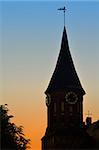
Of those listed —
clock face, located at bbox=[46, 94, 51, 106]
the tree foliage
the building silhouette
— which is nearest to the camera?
the tree foliage

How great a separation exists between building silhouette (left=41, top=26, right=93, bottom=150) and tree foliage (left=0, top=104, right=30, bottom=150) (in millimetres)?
17341

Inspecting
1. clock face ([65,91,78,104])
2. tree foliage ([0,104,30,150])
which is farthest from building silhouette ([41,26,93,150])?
tree foliage ([0,104,30,150])

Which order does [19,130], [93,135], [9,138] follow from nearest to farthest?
[9,138] < [19,130] < [93,135]

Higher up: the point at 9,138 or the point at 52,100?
the point at 52,100

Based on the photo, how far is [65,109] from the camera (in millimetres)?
90062

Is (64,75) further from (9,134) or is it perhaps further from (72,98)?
(9,134)

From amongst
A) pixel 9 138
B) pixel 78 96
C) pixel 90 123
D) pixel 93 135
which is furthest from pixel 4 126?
pixel 90 123

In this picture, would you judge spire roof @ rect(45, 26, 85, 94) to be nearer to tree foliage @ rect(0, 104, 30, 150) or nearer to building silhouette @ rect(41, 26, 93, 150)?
building silhouette @ rect(41, 26, 93, 150)

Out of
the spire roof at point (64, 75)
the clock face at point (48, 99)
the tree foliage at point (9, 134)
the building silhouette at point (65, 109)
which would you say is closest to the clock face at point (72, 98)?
the building silhouette at point (65, 109)

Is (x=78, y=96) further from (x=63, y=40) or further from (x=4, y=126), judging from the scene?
(x=4, y=126)

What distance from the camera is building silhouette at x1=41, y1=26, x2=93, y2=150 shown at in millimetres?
90062

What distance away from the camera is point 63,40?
3716 inches

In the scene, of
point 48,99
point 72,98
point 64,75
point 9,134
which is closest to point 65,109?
point 72,98

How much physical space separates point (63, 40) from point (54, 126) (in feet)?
31.4
